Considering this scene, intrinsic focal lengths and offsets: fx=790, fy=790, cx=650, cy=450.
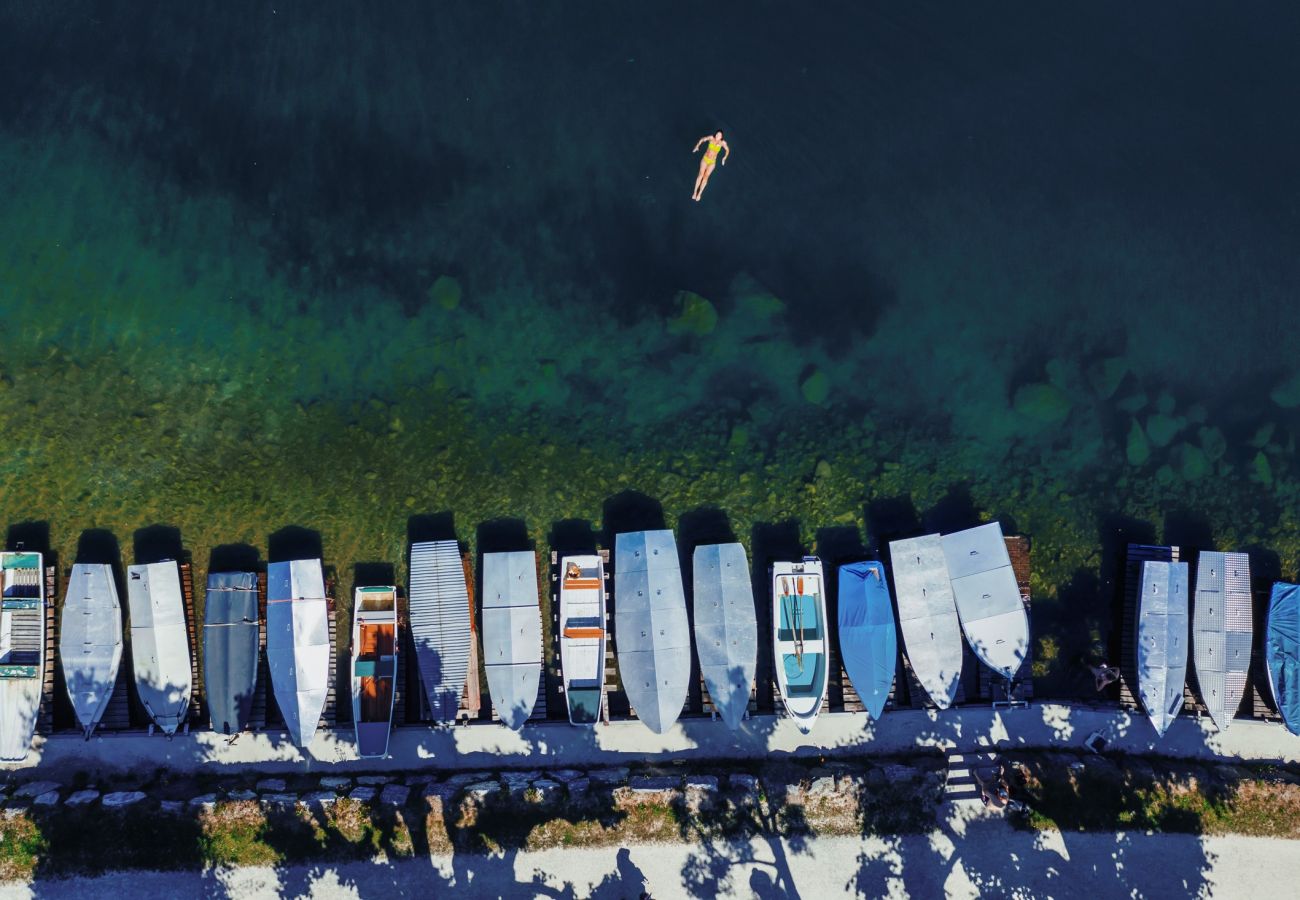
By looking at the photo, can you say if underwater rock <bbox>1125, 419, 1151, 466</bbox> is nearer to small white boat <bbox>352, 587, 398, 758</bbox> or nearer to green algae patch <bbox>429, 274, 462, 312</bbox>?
green algae patch <bbox>429, 274, 462, 312</bbox>

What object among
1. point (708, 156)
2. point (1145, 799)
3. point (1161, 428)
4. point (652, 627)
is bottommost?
point (1145, 799)

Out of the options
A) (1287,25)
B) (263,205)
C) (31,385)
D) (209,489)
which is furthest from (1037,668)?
(31,385)

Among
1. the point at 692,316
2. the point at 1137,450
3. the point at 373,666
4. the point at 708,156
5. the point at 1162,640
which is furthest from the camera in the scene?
the point at 1137,450

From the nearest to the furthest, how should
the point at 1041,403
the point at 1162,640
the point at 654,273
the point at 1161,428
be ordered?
the point at 1162,640 → the point at 654,273 → the point at 1041,403 → the point at 1161,428

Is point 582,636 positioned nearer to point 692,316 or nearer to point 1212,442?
point 692,316

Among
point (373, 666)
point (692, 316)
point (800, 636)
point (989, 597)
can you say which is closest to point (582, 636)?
point (373, 666)

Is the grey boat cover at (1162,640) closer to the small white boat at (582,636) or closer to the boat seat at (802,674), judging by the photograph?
the boat seat at (802,674)

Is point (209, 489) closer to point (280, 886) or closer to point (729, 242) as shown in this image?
point (280, 886)
